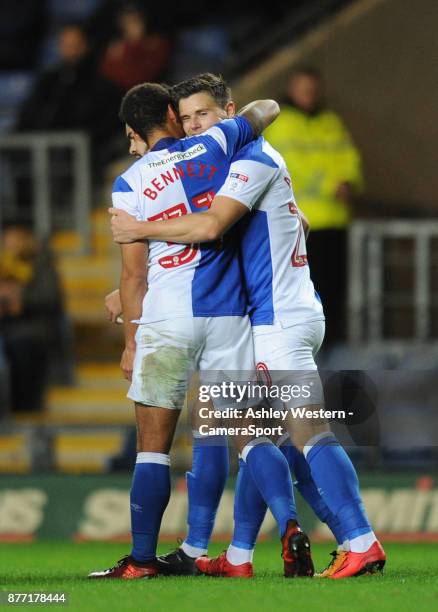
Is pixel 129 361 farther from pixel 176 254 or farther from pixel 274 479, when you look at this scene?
pixel 274 479

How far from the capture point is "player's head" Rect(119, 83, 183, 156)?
19.0 feet

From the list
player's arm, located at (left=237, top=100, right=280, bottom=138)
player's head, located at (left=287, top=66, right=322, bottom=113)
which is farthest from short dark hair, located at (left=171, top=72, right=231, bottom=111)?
player's head, located at (left=287, top=66, right=322, bottom=113)

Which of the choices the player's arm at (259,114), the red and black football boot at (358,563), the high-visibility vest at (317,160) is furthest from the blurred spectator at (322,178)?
the red and black football boot at (358,563)

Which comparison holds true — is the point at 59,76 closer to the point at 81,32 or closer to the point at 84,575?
the point at 81,32

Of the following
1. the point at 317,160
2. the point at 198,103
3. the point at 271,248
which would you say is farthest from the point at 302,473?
the point at 317,160

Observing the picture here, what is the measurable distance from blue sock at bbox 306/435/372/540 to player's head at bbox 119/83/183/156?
131 cm

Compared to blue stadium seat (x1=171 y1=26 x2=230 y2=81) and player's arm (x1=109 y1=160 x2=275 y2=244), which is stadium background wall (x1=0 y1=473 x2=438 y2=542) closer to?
player's arm (x1=109 y1=160 x2=275 y2=244)

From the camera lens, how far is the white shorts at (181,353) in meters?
5.66

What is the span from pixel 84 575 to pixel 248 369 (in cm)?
108

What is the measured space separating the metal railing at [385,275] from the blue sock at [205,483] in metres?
4.83

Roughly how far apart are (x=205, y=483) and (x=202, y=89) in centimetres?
146

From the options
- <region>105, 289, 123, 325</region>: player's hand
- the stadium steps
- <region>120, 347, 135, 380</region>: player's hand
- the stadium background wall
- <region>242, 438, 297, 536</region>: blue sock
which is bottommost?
the stadium background wall

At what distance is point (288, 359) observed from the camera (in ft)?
18.5

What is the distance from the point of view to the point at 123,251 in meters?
5.77
